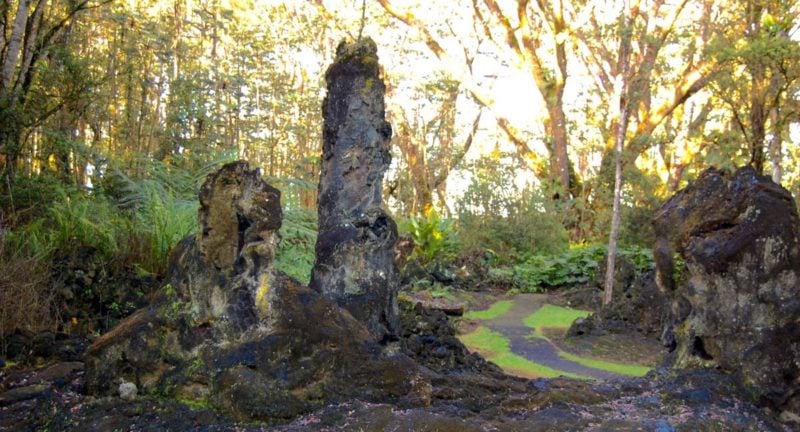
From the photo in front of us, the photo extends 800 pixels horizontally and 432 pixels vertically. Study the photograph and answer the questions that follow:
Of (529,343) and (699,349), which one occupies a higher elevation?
(699,349)

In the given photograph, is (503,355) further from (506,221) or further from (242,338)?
(506,221)

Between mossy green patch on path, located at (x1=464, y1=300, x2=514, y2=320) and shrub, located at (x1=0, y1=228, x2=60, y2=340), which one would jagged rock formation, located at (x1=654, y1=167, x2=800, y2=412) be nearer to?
shrub, located at (x1=0, y1=228, x2=60, y2=340)

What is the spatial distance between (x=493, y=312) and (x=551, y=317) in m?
0.99

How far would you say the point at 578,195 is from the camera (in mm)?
21609

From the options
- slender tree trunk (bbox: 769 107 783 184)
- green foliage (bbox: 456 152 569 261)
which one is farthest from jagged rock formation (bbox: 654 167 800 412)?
green foliage (bbox: 456 152 569 261)

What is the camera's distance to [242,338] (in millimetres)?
3324

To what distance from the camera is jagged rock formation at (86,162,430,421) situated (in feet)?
10.5

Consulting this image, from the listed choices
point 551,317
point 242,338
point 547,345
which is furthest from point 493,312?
point 242,338

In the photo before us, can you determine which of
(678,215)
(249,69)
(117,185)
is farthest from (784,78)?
(249,69)

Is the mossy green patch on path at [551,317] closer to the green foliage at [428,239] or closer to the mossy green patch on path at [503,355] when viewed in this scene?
the mossy green patch on path at [503,355]

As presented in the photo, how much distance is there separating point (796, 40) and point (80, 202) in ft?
31.0

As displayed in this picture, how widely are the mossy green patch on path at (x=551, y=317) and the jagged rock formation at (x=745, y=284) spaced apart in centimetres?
576

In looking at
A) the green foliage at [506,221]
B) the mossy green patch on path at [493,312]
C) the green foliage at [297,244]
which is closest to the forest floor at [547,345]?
the mossy green patch on path at [493,312]

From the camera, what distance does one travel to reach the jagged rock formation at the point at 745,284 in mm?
3604
